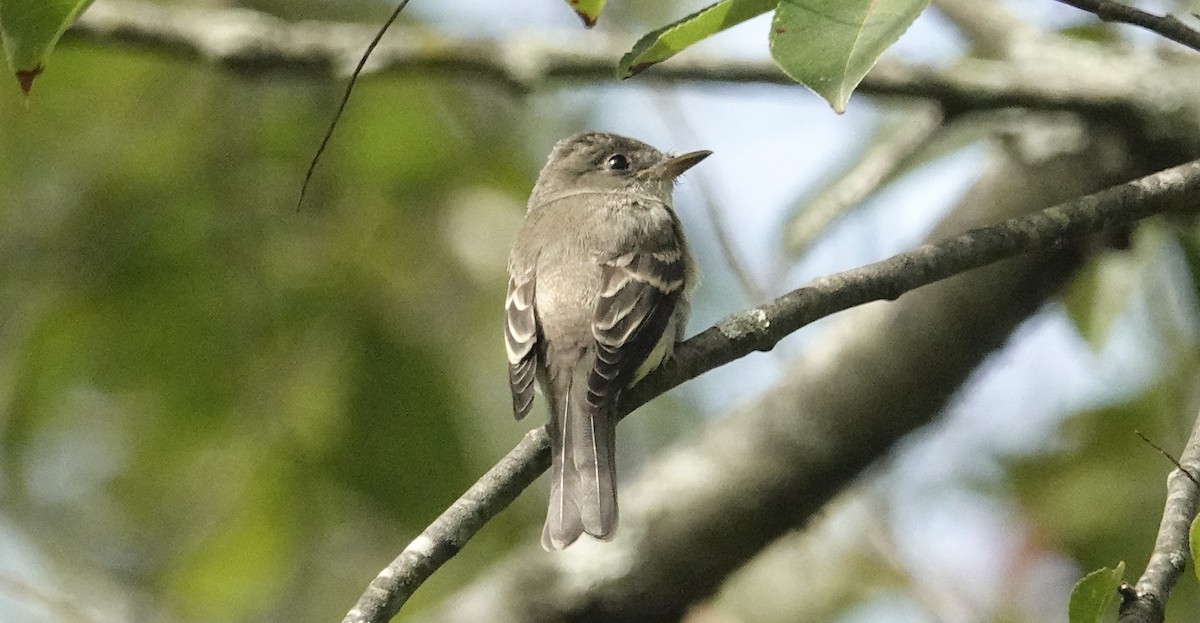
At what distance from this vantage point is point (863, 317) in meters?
4.22

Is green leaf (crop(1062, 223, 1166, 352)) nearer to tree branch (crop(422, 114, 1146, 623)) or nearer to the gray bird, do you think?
tree branch (crop(422, 114, 1146, 623))

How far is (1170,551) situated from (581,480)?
1.52 m

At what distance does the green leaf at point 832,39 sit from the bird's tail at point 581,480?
141 cm

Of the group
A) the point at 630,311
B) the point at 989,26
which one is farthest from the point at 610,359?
the point at 989,26

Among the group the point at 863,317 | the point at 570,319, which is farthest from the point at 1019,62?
the point at 570,319

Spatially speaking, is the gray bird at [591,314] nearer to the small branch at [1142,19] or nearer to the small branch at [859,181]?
the small branch at [859,181]

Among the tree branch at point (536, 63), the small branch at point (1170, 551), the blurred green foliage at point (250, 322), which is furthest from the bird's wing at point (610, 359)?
the small branch at point (1170, 551)

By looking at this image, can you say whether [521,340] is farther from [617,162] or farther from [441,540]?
[617,162]

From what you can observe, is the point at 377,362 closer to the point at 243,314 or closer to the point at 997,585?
the point at 243,314

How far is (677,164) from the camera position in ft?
15.5

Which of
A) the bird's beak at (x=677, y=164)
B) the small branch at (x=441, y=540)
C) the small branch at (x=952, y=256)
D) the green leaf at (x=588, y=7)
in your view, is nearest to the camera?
the small branch at (x=441, y=540)

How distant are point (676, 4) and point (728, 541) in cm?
323

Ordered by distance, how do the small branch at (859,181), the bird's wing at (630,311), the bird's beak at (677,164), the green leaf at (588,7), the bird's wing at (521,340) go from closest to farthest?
1. the green leaf at (588,7)
2. the bird's wing at (630,311)
3. the bird's wing at (521,340)
4. the small branch at (859,181)
5. the bird's beak at (677,164)

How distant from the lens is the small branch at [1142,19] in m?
2.19
